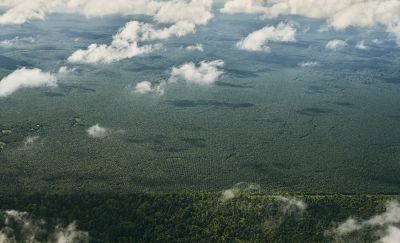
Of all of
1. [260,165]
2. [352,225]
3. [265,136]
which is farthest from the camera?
[265,136]

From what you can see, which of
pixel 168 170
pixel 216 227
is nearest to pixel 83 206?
pixel 216 227

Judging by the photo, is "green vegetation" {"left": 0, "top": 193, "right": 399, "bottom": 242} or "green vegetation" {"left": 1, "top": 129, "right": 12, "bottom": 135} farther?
"green vegetation" {"left": 1, "top": 129, "right": 12, "bottom": 135}

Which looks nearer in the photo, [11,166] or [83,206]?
[83,206]

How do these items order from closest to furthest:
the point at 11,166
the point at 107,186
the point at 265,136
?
the point at 107,186, the point at 11,166, the point at 265,136

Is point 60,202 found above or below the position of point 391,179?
above

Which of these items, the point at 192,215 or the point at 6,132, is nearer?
the point at 192,215

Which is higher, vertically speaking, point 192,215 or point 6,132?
point 6,132

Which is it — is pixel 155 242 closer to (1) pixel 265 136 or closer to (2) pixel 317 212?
(2) pixel 317 212

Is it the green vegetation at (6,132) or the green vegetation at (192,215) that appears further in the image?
the green vegetation at (6,132)
